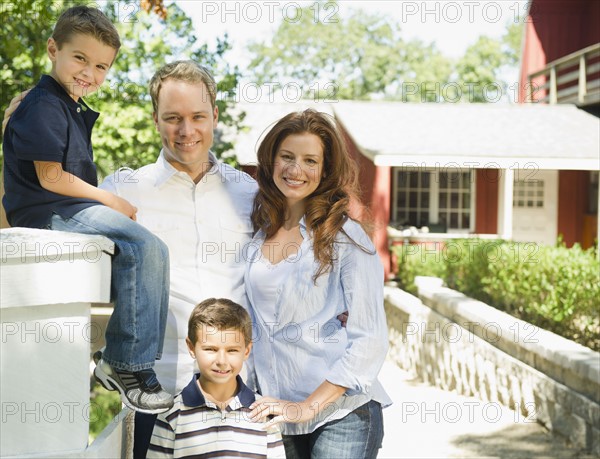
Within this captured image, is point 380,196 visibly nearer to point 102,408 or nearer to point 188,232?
point 102,408

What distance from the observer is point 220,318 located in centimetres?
281

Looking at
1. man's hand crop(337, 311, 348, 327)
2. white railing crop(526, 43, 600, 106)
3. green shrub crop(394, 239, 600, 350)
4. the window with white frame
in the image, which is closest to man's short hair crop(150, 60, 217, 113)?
man's hand crop(337, 311, 348, 327)

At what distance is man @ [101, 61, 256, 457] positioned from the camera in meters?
3.05

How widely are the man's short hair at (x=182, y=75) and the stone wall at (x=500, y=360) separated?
446cm

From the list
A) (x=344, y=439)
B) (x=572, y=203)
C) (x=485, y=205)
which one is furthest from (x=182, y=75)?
(x=572, y=203)

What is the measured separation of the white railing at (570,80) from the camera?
1784cm

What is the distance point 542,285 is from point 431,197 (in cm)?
978

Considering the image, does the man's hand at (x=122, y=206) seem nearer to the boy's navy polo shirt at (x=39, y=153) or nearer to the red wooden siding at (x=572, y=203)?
the boy's navy polo shirt at (x=39, y=153)

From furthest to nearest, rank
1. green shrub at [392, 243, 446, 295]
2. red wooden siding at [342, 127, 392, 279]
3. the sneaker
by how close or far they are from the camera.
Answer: red wooden siding at [342, 127, 392, 279] → green shrub at [392, 243, 446, 295] → the sneaker

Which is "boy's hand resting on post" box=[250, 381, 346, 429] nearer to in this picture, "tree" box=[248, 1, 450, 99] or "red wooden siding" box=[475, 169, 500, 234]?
"red wooden siding" box=[475, 169, 500, 234]

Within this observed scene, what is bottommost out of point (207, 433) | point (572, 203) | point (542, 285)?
point (542, 285)

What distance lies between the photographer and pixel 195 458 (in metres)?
2.73


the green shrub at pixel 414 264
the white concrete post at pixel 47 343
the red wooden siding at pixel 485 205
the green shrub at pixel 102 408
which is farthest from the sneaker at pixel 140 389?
the red wooden siding at pixel 485 205

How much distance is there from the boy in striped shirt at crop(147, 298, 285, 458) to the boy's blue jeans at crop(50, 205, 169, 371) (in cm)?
15
